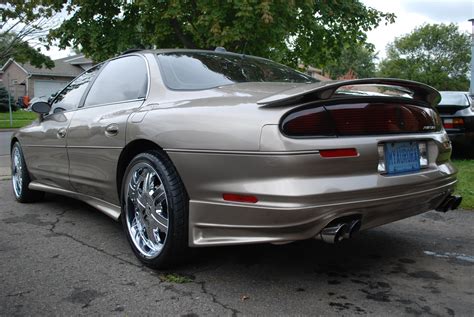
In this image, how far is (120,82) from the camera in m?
3.90

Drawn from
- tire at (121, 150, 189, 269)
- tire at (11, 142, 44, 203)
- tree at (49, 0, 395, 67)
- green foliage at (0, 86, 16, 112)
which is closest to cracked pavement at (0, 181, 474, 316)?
tire at (121, 150, 189, 269)

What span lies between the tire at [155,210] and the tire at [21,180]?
2234 millimetres

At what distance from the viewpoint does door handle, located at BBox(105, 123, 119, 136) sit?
3.47 m

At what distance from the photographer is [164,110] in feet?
10.2

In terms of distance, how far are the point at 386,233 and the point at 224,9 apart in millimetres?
5383

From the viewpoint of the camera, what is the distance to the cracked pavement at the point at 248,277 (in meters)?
2.60

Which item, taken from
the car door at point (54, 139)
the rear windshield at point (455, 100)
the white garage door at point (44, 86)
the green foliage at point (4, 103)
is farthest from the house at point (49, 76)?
the car door at point (54, 139)

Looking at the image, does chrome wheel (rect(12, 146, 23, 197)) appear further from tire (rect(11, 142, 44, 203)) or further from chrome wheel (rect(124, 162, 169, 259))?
chrome wheel (rect(124, 162, 169, 259))

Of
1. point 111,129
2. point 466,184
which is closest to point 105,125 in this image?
point 111,129

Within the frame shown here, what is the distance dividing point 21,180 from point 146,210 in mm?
2647

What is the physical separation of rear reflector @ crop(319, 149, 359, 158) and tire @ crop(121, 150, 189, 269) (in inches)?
35.2

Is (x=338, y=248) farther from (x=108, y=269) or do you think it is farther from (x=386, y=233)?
(x=108, y=269)

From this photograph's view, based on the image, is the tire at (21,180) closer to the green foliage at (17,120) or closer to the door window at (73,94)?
the door window at (73,94)

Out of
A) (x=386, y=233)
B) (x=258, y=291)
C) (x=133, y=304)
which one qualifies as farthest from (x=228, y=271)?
(x=386, y=233)
